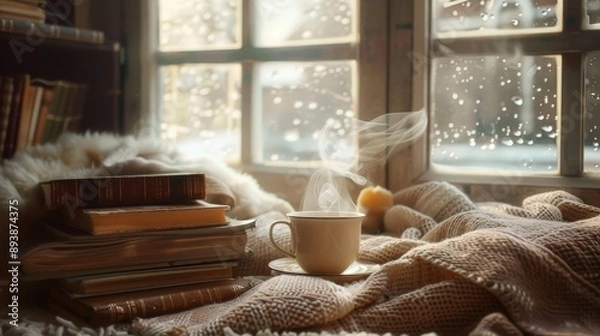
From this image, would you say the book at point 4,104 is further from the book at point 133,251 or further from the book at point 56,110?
the book at point 133,251

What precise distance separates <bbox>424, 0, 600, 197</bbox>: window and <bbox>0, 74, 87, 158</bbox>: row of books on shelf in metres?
0.84

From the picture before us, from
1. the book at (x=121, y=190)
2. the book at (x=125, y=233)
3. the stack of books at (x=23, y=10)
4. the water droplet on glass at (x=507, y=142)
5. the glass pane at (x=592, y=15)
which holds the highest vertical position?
the stack of books at (x=23, y=10)

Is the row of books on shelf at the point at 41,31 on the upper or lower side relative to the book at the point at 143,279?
upper

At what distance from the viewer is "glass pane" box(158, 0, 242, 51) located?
1654mm

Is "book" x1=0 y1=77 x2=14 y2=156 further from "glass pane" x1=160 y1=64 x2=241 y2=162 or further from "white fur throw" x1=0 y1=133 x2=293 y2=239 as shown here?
"glass pane" x1=160 y1=64 x2=241 y2=162

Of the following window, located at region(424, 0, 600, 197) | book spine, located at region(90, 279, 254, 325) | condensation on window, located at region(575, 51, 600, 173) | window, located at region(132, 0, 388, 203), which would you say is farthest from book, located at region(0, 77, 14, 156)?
condensation on window, located at region(575, 51, 600, 173)

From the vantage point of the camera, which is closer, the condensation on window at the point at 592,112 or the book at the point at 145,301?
the book at the point at 145,301

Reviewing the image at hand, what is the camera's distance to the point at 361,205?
4.28 ft

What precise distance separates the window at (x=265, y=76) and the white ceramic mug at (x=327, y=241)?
1.59 ft

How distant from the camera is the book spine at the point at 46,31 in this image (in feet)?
4.56

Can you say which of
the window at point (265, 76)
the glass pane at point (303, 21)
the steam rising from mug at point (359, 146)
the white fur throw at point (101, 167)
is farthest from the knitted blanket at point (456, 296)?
the glass pane at point (303, 21)

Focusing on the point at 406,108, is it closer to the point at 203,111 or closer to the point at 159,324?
the point at 203,111

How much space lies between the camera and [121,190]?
0.94 meters

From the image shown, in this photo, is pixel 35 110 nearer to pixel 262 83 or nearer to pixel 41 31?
pixel 41 31
